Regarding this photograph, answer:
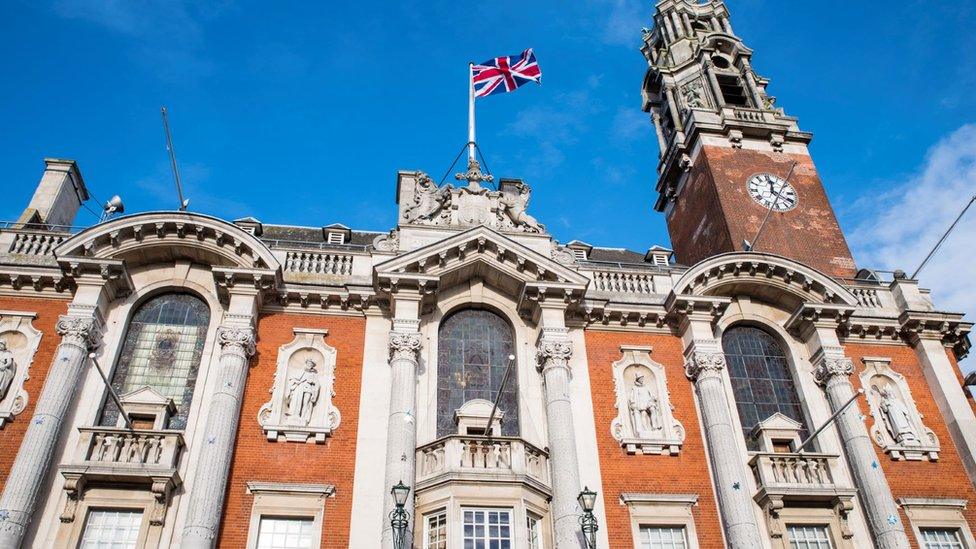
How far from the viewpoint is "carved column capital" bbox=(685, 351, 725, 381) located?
2119cm

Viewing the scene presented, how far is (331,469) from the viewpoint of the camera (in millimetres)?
18641

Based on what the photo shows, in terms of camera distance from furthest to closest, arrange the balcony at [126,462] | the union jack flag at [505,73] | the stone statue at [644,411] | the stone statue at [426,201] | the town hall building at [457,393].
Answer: the union jack flag at [505,73], the stone statue at [426,201], the stone statue at [644,411], the town hall building at [457,393], the balcony at [126,462]

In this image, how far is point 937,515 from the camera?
65.7ft

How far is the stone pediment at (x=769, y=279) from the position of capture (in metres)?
22.6

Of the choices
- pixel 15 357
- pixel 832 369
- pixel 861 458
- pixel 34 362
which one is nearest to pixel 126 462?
pixel 34 362

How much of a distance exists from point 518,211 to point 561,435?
7.87m

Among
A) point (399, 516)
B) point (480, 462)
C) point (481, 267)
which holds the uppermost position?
point (481, 267)

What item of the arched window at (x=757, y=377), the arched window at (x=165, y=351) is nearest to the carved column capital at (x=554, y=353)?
the arched window at (x=757, y=377)

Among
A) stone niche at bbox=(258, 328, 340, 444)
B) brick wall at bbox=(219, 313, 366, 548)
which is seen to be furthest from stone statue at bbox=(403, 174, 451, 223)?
stone niche at bbox=(258, 328, 340, 444)

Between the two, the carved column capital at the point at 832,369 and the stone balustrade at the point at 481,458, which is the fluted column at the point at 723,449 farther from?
the stone balustrade at the point at 481,458

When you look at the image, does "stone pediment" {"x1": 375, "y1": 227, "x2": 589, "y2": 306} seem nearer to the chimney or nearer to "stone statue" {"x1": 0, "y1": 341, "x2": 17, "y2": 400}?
"stone statue" {"x1": 0, "y1": 341, "x2": 17, "y2": 400}

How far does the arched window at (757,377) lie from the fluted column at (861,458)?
0.94m

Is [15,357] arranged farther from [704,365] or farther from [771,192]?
[771,192]

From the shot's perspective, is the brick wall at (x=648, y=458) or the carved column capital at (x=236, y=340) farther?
the carved column capital at (x=236, y=340)
